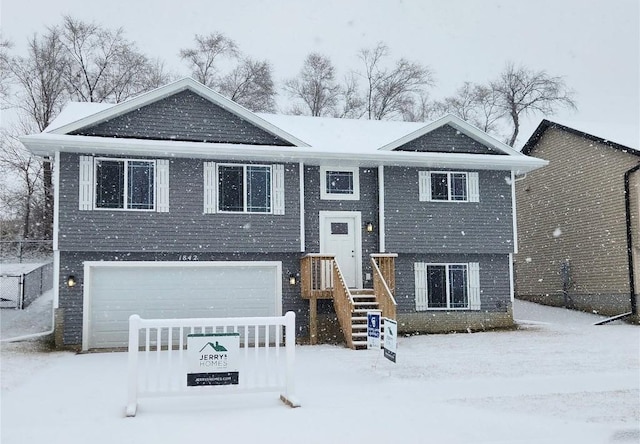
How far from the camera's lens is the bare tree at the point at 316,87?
35.2 m

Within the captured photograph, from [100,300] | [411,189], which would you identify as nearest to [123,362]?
[100,300]

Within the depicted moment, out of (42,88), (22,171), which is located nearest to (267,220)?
(42,88)

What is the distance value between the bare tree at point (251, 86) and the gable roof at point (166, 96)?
16577 mm

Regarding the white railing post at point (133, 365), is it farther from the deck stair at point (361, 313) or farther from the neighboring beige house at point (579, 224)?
the neighboring beige house at point (579, 224)

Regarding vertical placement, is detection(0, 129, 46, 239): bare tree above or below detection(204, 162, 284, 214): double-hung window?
above

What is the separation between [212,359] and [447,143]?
39.0 ft

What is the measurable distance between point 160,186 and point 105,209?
1.37 m

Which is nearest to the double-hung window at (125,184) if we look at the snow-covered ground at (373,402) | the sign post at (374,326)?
the snow-covered ground at (373,402)

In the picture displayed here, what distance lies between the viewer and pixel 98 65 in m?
30.3

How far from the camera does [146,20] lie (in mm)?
68750

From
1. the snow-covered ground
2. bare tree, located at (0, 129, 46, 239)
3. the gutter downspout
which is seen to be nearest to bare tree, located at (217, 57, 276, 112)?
bare tree, located at (0, 129, 46, 239)

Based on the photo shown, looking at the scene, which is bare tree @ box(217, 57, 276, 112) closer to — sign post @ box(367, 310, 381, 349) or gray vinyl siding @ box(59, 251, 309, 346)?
gray vinyl siding @ box(59, 251, 309, 346)

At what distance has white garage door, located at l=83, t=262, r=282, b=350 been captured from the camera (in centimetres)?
1549

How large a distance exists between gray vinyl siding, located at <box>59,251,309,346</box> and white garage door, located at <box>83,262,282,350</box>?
13 centimetres
